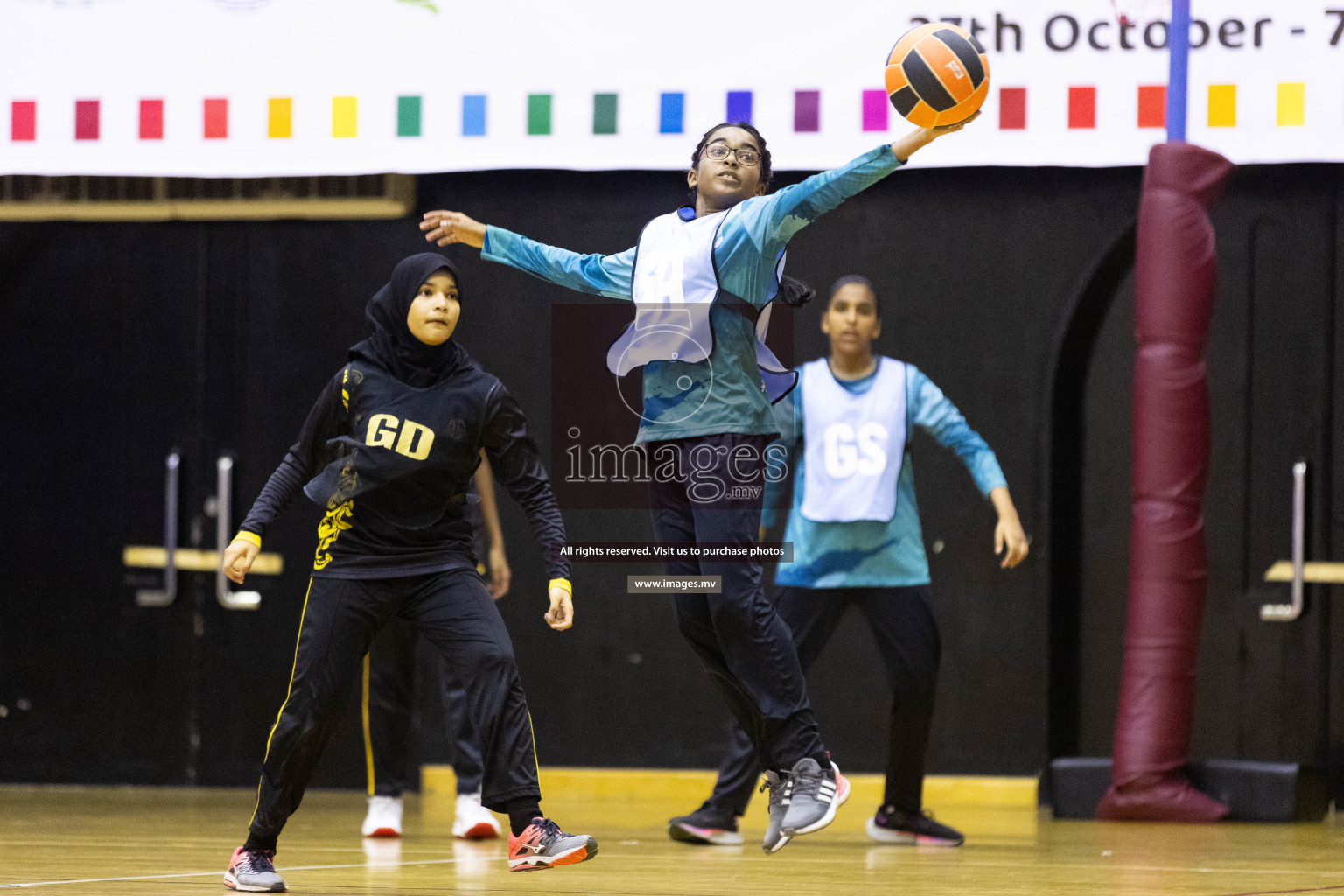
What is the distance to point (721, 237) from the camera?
14.1 ft

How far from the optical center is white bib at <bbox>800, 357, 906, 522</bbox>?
530 centimetres

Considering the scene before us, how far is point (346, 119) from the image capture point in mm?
6055

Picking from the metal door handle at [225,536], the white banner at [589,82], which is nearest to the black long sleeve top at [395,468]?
the white banner at [589,82]

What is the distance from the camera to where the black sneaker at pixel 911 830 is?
5.26 m

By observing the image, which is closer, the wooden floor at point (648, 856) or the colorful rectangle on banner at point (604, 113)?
the wooden floor at point (648, 856)

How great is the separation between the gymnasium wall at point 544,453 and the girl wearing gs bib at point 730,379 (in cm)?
226

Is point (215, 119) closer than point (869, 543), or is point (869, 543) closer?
point (869, 543)

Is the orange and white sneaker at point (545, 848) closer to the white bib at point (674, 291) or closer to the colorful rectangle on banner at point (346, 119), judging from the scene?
the white bib at point (674, 291)

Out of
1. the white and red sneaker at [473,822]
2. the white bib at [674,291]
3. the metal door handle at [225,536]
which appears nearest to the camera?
the white bib at [674,291]

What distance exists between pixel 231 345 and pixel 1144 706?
4018 millimetres

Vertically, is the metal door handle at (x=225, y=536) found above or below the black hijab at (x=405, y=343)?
below

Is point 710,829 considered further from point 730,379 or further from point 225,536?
point 225,536

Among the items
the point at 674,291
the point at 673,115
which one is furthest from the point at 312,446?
the point at 673,115

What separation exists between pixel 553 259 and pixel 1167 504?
263 cm
